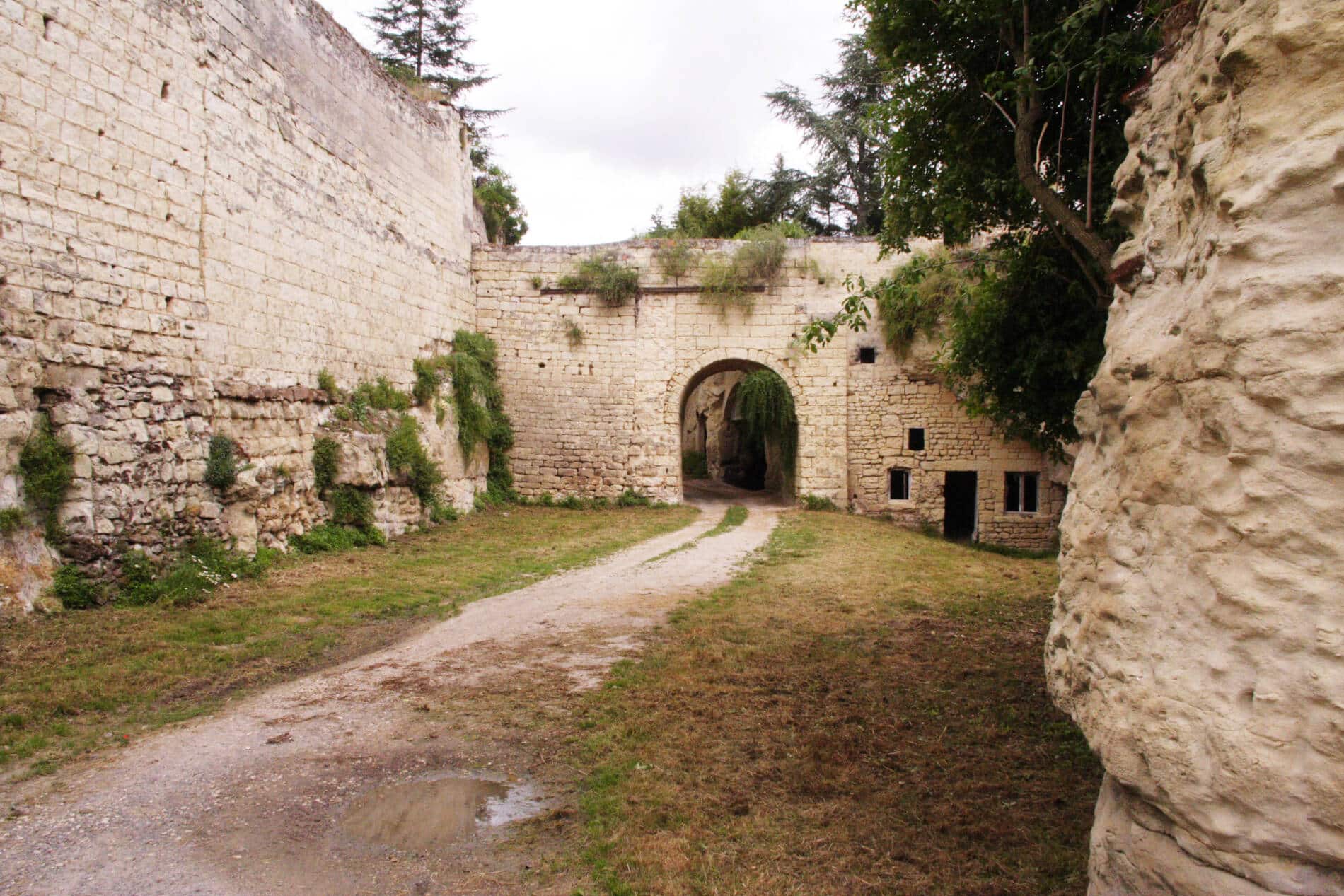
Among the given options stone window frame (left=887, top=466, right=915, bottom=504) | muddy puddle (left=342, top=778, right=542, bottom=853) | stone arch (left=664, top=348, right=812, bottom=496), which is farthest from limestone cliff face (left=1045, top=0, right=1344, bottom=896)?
stone window frame (left=887, top=466, right=915, bottom=504)

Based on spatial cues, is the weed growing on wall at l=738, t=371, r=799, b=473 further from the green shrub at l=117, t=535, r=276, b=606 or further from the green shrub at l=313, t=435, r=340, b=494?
the green shrub at l=117, t=535, r=276, b=606

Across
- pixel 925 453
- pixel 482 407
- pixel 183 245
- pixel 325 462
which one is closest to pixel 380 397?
pixel 325 462

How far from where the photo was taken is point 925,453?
1714 centimetres

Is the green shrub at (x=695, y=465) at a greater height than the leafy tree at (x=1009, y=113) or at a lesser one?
lesser

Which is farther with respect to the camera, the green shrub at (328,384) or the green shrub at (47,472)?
the green shrub at (328,384)

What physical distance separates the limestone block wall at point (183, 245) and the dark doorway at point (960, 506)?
13.0 m

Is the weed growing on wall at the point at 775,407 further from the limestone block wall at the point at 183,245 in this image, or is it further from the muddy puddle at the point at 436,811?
the muddy puddle at the point at 436,811

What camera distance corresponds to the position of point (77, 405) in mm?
7336

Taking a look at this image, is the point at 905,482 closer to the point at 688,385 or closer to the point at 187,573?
the point at 688,385

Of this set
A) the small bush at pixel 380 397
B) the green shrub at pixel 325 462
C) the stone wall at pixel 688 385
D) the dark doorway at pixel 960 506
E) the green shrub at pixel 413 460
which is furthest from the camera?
the dark doorway at pixel 960 506

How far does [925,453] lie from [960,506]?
3.11m

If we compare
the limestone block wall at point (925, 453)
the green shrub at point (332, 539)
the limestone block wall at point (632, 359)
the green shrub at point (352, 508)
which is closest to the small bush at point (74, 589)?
the green shrub at point (332, 539)

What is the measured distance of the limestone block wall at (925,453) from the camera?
17031mm

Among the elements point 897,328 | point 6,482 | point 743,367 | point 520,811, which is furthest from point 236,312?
point 897,328
